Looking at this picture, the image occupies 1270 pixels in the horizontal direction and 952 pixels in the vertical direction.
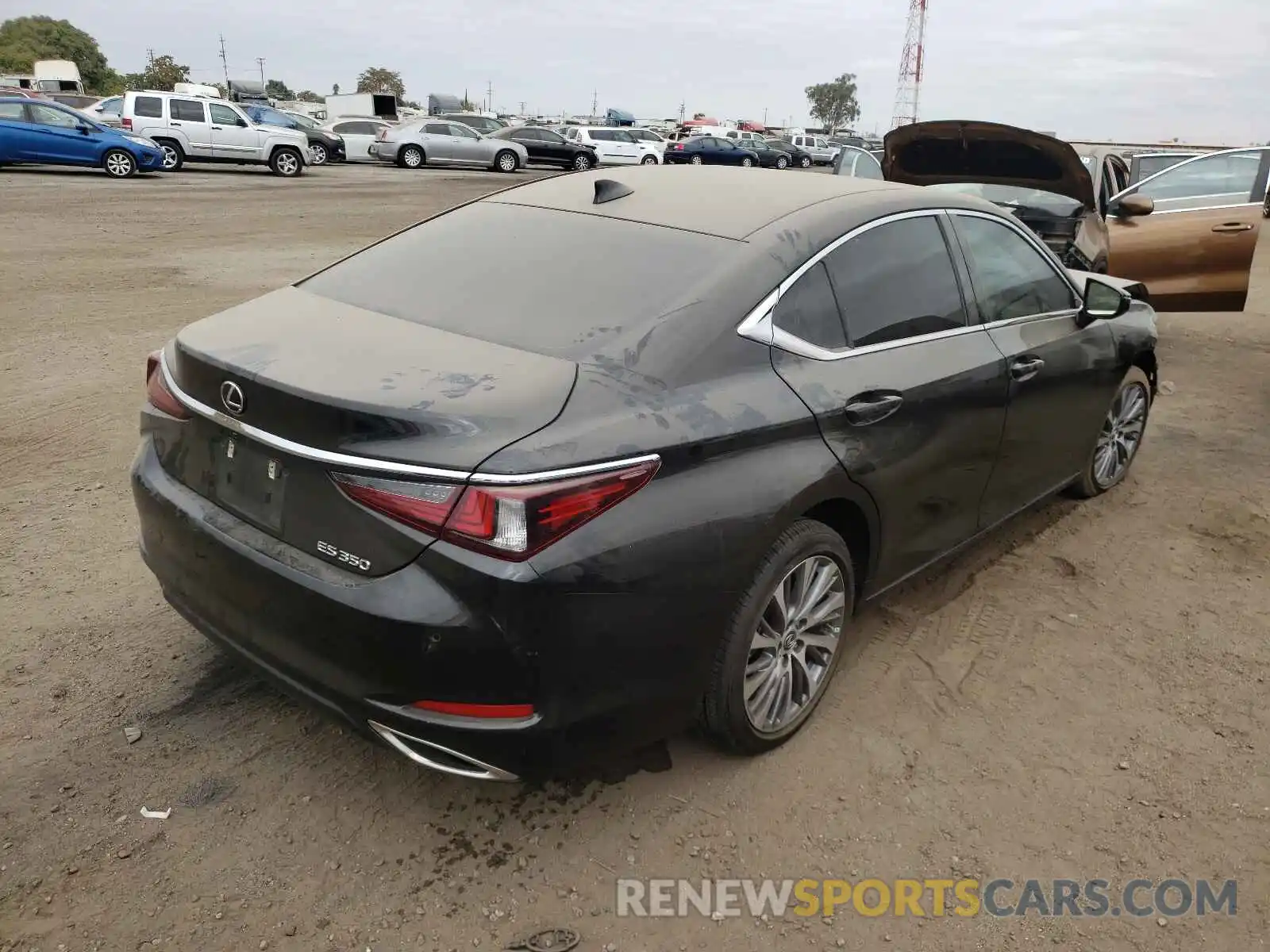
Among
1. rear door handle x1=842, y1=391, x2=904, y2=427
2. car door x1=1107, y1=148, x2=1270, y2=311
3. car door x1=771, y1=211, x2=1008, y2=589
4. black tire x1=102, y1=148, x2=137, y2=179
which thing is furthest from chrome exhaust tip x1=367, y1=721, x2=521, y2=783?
black tire x1=102, y1=148, x2=137, y2=179

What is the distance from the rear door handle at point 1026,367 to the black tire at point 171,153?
76.3 ft

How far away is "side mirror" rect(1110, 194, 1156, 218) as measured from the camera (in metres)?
6.98

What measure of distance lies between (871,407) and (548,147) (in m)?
30.3

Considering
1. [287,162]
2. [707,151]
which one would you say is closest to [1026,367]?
[287,162]

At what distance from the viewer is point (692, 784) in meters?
2.77

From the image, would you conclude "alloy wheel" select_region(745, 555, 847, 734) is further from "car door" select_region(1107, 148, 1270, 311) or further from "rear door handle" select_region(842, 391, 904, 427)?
"car door" select_region(1107, 148, 1270, 311)

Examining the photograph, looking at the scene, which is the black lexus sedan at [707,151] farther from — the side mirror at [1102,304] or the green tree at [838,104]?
the green tree at [838,104]

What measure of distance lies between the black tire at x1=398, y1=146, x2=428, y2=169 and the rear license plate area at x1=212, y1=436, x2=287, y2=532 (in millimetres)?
28333

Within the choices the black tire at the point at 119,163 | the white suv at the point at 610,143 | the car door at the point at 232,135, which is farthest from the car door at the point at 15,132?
the white suv at the point at 610,143

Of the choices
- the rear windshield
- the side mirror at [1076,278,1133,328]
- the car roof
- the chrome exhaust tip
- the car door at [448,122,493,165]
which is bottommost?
the chrome exhaust tip

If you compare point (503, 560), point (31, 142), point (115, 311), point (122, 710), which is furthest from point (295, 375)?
point (31, 142)

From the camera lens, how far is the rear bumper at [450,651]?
82.8 inches

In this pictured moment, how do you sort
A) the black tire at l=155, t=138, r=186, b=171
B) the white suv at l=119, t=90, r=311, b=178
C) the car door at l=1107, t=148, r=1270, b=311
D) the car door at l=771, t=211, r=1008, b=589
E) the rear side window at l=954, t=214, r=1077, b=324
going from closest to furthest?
1. the car door at l=771, t=211, r=1008, b=589
2. the rear side window at l=954, t=214, r=1077, b=324
3. the car door at l=1107, t=148, r=1270, b=311
4. the white suv at l=119, t=90, r=311, b=178
5. the black tire at l=155, t=138, r=186, b=171

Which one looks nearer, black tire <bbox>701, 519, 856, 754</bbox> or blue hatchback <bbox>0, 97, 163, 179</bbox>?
black tire <bbox>701, 519, 856, 754</bbox>
